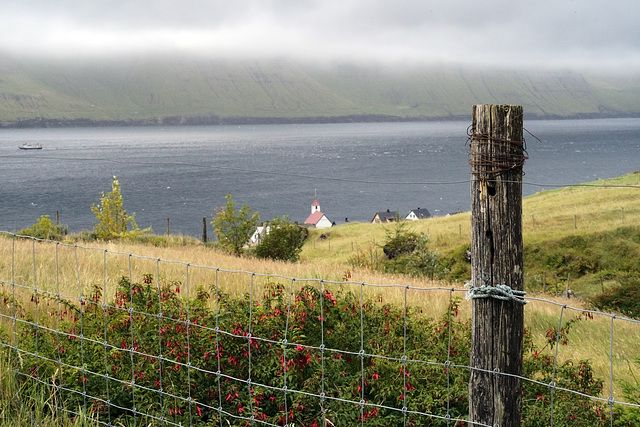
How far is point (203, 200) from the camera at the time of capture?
105 meters

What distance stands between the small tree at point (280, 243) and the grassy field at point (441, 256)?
1712 mm

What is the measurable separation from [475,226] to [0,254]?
1319 centimetres

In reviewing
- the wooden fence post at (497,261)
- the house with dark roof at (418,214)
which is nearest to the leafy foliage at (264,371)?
the wooden fence post at (497,261)

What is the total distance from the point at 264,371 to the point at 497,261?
2.67 m

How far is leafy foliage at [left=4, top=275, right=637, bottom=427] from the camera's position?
18.7 ft

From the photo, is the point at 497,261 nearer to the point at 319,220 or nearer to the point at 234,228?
the point at 234,228

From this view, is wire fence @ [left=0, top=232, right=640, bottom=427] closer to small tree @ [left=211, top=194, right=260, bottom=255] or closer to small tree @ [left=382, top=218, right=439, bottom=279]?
small tree @ [left=382, top=218, right=439, bottom=279]

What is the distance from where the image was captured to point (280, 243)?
97.3 feet

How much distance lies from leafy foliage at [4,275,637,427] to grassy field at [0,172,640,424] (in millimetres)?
560

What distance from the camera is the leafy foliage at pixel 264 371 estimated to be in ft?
18.7

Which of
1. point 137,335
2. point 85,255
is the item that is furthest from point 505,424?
Result: point 85,255

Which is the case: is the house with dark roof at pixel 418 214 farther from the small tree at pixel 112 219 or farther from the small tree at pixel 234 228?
the small tree at pixel 112 219

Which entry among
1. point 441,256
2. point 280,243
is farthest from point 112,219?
point 441,256

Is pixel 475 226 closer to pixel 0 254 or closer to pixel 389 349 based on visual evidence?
pixel 389 349
